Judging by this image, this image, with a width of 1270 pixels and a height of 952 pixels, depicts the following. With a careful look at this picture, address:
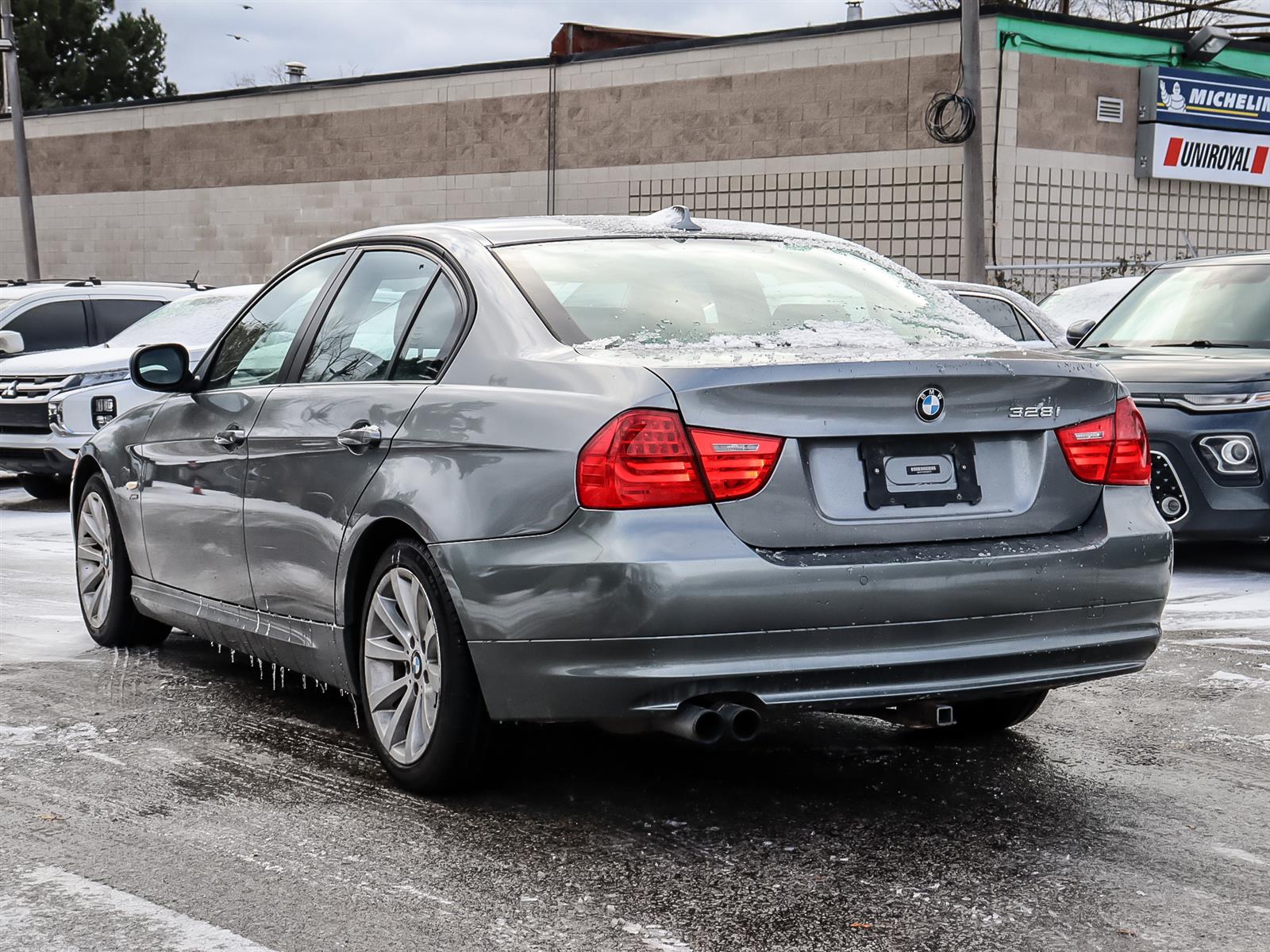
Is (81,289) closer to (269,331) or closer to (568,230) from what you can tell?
(269,331)

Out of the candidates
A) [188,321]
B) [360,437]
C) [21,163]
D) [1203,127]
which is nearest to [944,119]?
[1203,127]

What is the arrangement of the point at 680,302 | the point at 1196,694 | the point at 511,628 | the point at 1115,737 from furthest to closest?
the point at 1196,694, the point at 1115,737, the point at 680,302, the point at 511,628

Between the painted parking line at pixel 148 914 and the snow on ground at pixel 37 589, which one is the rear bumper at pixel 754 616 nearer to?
the painted parking line at pixel 148 914

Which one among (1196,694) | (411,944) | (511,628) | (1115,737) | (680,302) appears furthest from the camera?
(1196,694)

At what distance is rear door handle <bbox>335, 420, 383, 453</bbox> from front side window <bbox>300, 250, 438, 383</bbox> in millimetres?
212

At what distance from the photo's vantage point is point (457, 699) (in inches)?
174

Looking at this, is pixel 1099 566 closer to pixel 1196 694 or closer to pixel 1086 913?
pixel 1086 913

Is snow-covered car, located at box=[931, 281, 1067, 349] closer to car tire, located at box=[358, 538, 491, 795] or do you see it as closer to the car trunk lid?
the car trunk lid

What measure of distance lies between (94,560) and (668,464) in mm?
3812

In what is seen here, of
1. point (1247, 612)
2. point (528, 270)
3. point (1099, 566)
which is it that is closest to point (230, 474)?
Answer: point (528, 270)

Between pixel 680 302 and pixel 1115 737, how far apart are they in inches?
78.5

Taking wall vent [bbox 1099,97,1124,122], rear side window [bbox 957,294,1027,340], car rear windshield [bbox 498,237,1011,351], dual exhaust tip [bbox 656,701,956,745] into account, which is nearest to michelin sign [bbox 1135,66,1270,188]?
wall vent [bbox 1099,97,1124,122]

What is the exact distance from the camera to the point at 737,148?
81.6 feet

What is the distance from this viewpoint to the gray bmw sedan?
13.2ft
